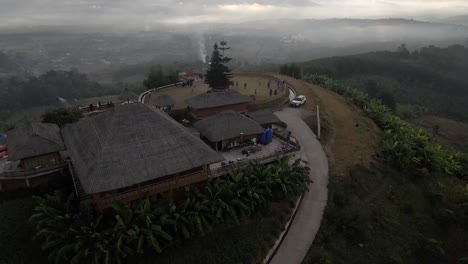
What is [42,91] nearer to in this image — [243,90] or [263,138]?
[243,90]

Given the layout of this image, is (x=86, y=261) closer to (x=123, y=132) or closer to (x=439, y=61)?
(x=123, y=132)

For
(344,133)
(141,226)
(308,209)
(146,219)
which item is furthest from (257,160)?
(344,133)

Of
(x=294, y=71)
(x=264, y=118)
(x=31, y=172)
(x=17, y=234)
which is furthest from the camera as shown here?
(x=294, y=71)

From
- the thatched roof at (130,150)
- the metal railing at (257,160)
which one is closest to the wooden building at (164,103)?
the thatched roof at (130,150)

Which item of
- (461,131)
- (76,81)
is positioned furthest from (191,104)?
(76,81)

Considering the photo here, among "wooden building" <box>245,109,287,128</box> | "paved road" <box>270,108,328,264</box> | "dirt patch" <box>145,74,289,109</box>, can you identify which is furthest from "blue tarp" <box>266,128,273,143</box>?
"dirt patch" <box>145,74,289,109</box>

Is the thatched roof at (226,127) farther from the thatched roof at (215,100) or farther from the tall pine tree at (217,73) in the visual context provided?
the tall pine tree at (217,73)

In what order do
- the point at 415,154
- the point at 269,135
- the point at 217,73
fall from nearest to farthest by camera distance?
1. the point at 269,135
2. the point at 415,154
3. the point at 217,73
